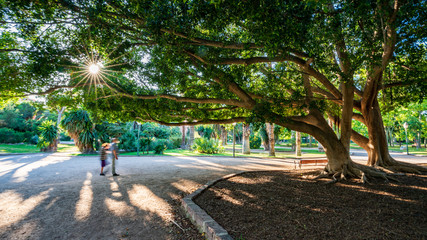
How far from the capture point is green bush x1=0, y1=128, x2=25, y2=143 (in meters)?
32.3

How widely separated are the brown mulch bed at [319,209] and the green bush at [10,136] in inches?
1664

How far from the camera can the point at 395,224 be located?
363 cm

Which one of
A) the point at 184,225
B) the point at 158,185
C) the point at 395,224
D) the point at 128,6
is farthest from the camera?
the point at 158,185

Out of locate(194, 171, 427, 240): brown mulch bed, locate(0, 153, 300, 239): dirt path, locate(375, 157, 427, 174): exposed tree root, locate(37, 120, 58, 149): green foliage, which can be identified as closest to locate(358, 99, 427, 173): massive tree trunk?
locate(375, 157, 427, 174): exposed tree root

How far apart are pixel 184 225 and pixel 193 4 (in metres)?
4.51

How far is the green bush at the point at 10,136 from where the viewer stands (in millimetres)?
32281

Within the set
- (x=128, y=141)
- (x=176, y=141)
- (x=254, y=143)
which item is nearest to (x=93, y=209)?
(x=128, y=141)

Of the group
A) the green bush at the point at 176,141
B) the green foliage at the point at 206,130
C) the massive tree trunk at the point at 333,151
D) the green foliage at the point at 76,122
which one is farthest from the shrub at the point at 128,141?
the massive tree trunk at the point at 333,151

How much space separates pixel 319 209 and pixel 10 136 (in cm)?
4610

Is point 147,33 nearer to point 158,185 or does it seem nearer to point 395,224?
point 158,185

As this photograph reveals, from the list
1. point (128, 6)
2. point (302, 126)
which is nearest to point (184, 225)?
point (128, 6)

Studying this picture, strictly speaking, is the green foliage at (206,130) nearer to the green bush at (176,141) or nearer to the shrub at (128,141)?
the green bush at (176,141)

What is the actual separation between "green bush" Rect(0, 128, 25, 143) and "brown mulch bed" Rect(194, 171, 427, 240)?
4226 cm

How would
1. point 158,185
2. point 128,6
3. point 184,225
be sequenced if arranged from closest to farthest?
1. point 184,225
2. point 128,6
3. point 158,185
